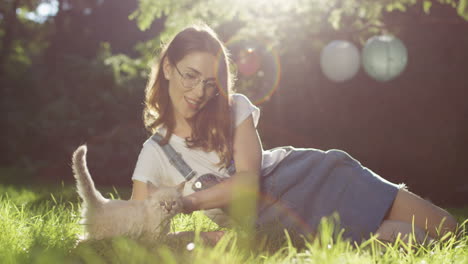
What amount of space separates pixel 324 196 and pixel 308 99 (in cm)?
532

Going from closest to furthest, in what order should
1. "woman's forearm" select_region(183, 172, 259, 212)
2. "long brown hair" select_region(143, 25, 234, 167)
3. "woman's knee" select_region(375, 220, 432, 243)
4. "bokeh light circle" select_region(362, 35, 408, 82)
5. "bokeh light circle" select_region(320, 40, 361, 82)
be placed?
"woman's forearm" select_region(183, 172, 259, 212)
"woman's knee" select_region(375, 220, 432, 243)
"long brown hair" select_region(143, 25, 234, 167)
"bokeh light circle" select_region(362, 35, 408, 82)
"bokeh light circle" select_region(320, 40, 361, 82)

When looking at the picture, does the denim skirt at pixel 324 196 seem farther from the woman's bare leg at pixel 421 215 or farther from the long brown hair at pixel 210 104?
the long brown hair at pixel 210 104

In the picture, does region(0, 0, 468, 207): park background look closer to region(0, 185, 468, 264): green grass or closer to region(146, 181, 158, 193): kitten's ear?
region(146, 181, 158, 193): kitten's ear

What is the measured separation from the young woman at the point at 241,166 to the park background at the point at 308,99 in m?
1.38

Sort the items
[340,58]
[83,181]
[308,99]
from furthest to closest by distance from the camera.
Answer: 1. [308,99]
2. [340,58]
3. [83,181]

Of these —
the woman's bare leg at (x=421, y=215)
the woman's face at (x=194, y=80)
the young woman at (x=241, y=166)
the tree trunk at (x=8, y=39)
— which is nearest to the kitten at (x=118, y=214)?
the young woman at (x=241, y=166)

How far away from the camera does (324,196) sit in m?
2.67

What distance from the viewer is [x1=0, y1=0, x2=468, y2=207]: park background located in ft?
19.6

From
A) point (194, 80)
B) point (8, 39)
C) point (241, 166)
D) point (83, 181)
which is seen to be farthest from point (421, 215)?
point (8, 39)

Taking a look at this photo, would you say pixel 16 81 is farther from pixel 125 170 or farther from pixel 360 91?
pixel 360 91

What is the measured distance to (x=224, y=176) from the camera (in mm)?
2795

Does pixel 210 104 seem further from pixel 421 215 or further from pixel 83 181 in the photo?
pixel 421 215

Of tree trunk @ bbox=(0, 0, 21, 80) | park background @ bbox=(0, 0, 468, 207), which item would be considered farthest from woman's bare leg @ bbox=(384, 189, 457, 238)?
tree trunk @ bbox=(0, 0, 21, 80)

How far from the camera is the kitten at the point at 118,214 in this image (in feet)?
7.23
